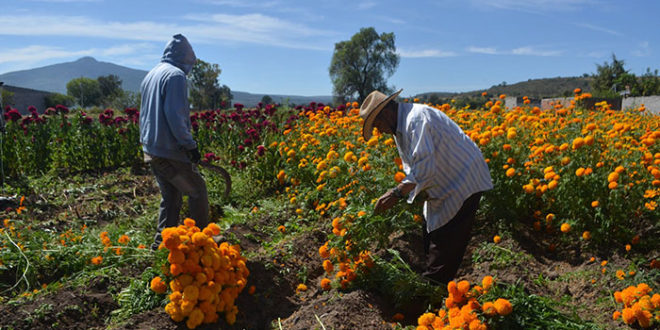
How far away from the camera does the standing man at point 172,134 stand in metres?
3.70

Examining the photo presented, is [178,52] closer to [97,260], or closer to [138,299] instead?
[97,260]

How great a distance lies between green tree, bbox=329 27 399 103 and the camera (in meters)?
63.0

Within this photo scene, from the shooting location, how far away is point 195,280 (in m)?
2.58

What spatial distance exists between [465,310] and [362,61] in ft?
210

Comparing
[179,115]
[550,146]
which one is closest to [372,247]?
[550,146]

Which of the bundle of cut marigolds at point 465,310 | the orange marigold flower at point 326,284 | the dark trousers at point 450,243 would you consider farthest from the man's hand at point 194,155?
the bundle of cut marigolds at point 465,310

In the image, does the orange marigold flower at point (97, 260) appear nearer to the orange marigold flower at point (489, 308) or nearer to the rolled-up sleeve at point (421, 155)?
the rolled-up sleeve at point (421, 155)

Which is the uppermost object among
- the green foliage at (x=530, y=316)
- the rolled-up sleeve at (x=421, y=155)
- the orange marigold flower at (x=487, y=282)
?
the rolled-up sleeve at (x=421, y=155)

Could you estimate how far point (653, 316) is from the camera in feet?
7.04

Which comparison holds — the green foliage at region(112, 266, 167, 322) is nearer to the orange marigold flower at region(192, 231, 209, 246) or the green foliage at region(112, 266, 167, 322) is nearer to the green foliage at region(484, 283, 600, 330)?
the orange marigold flower at region(192, 231, 209, 246)

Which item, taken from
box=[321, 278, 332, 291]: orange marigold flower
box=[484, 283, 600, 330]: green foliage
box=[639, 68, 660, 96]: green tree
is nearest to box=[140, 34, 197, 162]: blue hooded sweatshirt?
box=[321, 278, 332, 291]: orange marigold flower

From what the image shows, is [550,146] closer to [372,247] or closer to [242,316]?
[372,247]

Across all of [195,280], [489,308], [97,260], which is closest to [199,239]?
[195,280]

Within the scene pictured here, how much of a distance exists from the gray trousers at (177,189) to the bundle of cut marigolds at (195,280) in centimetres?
137
